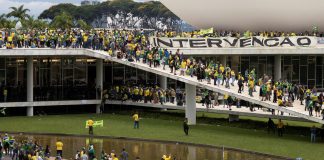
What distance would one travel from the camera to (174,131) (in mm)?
45906

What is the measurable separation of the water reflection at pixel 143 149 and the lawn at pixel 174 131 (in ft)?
3.40

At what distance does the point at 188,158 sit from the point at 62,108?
24750 mm

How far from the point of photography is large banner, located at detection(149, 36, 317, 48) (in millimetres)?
56344

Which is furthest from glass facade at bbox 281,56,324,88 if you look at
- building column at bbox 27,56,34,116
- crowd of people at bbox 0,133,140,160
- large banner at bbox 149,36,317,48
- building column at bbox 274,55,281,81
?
crowd of people at bbox 0,133,140,160

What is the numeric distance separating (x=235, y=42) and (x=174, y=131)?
13085 mm

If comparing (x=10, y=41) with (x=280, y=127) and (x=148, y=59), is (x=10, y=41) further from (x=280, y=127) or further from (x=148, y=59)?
(x=280, y=127)

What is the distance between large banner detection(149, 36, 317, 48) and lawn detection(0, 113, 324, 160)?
16.4 feet

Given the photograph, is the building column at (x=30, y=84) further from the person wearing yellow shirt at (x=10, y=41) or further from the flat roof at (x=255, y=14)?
the flat roof at (x=255, y=14)

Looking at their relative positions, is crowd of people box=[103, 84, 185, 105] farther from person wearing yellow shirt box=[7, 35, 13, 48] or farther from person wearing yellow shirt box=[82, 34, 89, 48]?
person wearing yellow shirt box=[7, 35, 13, 48]

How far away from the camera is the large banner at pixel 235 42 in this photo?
56344mm

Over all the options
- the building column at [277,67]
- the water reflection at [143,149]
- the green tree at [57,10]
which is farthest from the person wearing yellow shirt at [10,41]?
the green tree at [57,10]

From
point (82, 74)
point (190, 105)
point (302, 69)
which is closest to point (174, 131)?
point (190, 105)

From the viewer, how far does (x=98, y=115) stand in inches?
2223

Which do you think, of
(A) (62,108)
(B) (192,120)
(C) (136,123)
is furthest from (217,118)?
(A) (62,108)
